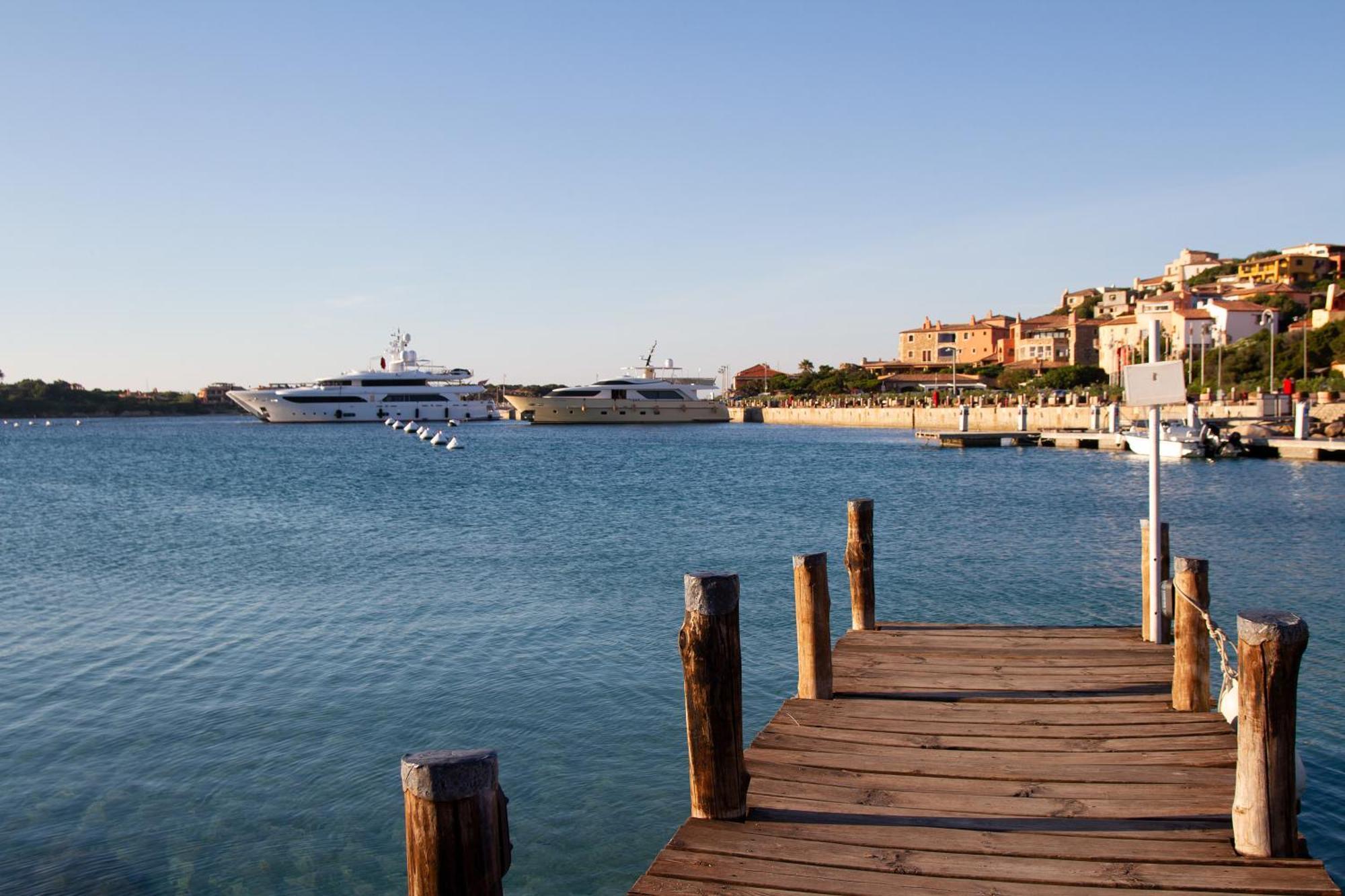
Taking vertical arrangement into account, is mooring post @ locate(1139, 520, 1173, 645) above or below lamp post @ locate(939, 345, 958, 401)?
below

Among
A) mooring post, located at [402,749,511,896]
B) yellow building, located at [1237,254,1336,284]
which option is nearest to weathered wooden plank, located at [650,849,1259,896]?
mooring post, located at [402,749,511,896]

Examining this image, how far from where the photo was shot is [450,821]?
287 cm

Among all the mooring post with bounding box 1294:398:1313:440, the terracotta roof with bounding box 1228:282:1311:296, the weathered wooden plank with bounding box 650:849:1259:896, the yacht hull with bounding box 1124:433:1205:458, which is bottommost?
the yacht hull with bounding box 1124:433:1205:458

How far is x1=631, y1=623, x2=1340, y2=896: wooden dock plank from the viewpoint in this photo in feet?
12.6

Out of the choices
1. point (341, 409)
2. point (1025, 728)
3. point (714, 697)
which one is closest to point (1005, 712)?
point (1025, 728)

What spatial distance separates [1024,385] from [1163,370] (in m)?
86.6

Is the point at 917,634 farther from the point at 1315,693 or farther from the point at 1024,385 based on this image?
the point at 1024,385

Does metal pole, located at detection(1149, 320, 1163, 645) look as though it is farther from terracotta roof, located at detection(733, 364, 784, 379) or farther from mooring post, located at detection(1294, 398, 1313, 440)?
terracotta roof, located at detection(733, 364, 784, 379)

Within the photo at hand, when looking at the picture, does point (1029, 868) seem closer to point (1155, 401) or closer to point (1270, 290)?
point (1155, 401)

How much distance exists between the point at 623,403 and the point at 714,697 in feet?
292

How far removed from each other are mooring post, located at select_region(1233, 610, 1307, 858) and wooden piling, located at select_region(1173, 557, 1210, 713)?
1.83m

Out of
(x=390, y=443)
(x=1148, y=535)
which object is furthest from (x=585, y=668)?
(x=390, y=443)

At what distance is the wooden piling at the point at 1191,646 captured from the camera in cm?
571

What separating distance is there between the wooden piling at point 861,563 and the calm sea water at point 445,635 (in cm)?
117
